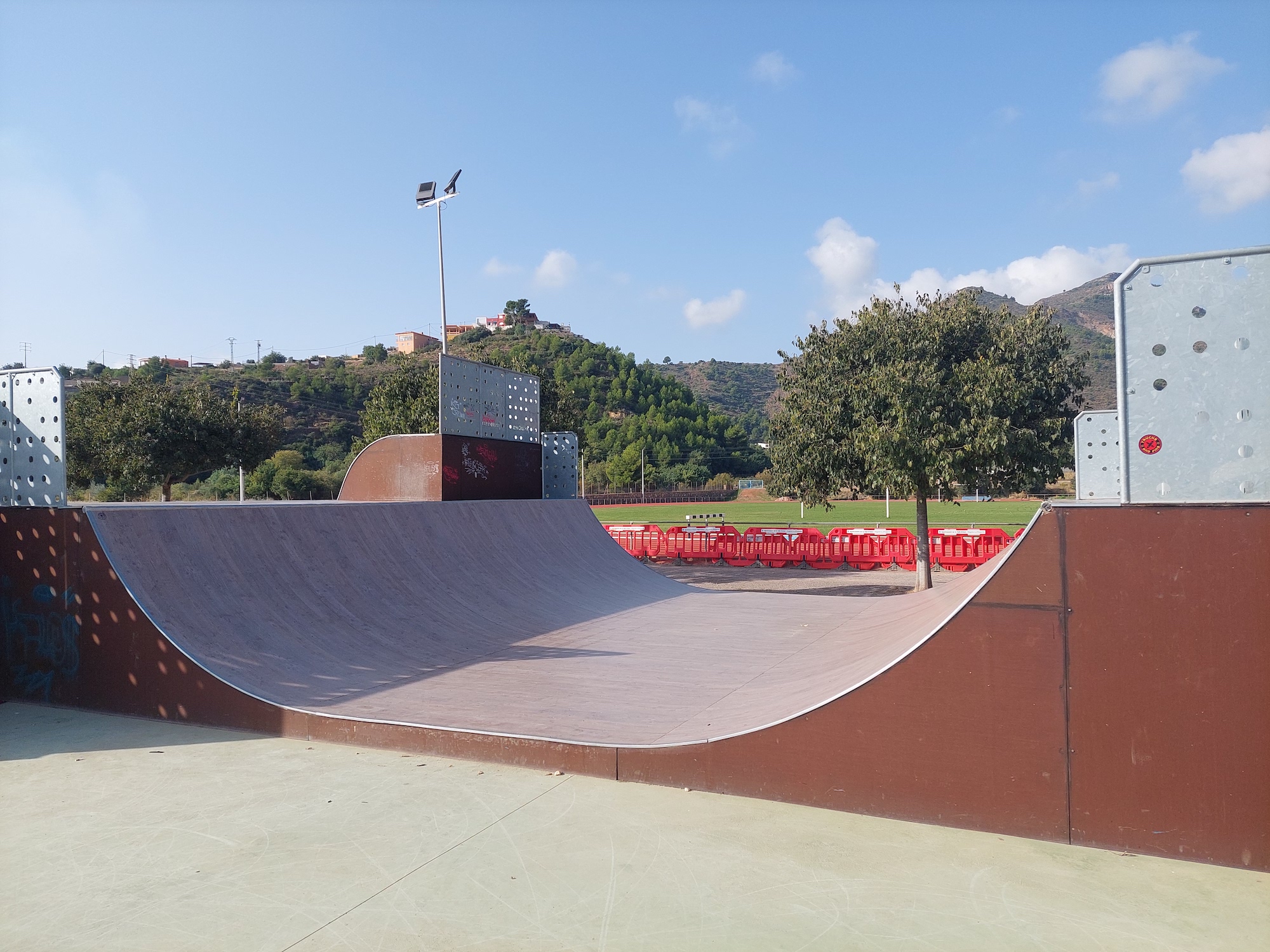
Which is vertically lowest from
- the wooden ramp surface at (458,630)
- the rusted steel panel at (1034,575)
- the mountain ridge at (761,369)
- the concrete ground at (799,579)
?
the concrete ground at (799,579)

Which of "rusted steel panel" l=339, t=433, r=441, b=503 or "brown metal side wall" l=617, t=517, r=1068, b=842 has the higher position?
"rusted steel panel" l=339, t=433, r=441, b=503

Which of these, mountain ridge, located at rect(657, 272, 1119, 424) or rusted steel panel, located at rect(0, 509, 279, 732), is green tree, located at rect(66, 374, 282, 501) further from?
mountain ridge, located at rect(657, 272, 1119, 424)

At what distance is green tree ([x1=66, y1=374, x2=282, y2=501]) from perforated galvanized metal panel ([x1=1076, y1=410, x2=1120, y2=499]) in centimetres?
2253

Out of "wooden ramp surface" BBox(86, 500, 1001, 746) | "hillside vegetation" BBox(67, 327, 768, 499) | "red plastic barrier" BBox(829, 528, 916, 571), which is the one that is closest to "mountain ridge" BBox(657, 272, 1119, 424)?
"hillside vegetation" BBox(67, 327, 768, 499)

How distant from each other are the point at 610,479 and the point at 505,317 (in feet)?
288

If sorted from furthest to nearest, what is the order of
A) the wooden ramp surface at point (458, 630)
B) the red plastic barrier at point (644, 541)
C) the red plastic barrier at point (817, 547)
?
the red plastic barrier at point (644, 541), the red plastic barrier at point (817, 547), the wooden ramp surface at point (458, 630)

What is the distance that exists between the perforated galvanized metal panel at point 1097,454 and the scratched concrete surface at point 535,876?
12.5ft

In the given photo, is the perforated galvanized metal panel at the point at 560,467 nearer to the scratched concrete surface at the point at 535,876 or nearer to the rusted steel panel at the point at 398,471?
the rusted steel panel at the point at 398,471

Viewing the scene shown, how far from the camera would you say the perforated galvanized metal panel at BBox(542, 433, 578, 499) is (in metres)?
15.2

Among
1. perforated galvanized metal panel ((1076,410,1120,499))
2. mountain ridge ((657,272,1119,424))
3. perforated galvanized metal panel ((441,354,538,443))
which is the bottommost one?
perforated galvanized metal panel ((1076,410,1120,499))

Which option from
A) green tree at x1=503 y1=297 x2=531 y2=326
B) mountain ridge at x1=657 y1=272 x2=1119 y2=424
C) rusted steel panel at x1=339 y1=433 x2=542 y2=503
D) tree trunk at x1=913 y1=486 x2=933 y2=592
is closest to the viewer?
rusted steel panel at x1=339 y1=433 x2=542 y2=503

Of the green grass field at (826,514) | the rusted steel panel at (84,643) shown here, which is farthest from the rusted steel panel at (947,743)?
the green grass field at (826,514)

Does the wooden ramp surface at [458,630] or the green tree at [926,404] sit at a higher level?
the green tree at [926,404]

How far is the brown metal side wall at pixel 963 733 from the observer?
3.82m
